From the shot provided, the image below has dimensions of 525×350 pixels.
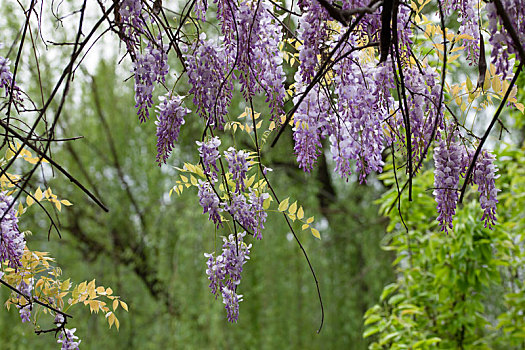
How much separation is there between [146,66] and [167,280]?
7.75 ft

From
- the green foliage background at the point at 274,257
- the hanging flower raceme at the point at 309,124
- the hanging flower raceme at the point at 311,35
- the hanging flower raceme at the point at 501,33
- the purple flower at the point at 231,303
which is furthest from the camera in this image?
the green foliage background at the point at 274,257

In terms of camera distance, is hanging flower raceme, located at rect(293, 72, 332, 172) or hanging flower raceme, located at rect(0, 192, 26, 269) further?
hanging flower raceme, located at rect(0, 192, 26, 269)

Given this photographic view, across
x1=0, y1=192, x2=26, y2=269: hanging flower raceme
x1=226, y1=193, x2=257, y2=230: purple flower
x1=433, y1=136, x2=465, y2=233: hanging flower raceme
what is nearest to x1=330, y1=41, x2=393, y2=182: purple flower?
x1=433, y1=136, x2=465, y2=233: hanging flower raceme

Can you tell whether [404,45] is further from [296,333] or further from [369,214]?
[369,214]

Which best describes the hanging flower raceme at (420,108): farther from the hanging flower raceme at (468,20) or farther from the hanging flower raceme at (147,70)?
the hanging flower raceme at (147,70)

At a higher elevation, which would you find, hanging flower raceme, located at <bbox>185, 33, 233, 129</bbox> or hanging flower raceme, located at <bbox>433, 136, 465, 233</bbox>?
hanging flower raceme, located at <bbox>185, 33, 233, 129</bbox>

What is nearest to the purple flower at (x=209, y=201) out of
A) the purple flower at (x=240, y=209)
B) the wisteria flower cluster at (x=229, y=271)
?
the purple flower at (x=240, y=209)

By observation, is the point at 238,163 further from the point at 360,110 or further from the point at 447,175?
the point at 447,175

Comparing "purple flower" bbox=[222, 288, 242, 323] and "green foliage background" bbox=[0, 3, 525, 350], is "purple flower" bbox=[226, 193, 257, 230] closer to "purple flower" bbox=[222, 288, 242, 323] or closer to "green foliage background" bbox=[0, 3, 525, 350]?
"purple flower" bbox=[222, 288, 242, 323]

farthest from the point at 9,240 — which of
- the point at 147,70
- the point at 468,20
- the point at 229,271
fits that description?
the point at 468,20

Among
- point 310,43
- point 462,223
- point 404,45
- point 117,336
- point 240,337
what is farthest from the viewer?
point 117,336

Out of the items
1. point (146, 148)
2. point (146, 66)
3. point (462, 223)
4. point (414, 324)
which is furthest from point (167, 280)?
point (146, 66)

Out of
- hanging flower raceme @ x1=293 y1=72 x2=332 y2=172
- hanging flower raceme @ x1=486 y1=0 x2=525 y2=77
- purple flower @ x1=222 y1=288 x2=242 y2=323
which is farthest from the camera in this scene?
purple flower @ x1=222 y1=288 x2=242 y2=323

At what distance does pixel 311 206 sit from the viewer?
11.0 feet
